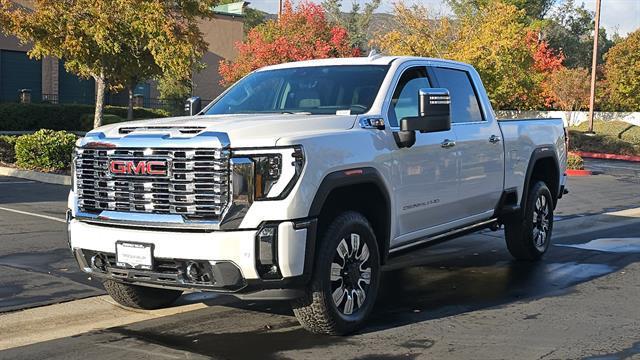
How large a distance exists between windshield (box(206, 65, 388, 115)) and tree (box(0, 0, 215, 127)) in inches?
384

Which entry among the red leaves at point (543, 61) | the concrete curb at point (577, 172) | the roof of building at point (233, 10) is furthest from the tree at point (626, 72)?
the roof of building at point (233, 10)

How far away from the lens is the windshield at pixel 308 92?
6176 millimetres

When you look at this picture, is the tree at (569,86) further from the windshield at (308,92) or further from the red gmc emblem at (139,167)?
the red gmc emblem at (139,167)

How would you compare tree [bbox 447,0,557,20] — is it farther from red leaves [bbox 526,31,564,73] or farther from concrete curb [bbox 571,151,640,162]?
concrete curb [bbox 571,151,640,162]

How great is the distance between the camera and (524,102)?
4106 cm

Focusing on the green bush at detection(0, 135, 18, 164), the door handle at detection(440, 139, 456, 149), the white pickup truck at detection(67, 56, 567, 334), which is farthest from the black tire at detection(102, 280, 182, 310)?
the green bush at detection(0, 135, 18, 164)

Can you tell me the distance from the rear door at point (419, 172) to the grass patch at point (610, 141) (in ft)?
99.7

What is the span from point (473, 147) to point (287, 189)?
111 inches

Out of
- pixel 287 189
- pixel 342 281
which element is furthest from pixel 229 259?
pixel 342 281

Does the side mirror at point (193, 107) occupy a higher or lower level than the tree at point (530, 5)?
lower

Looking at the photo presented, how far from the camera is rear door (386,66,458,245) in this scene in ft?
19.6

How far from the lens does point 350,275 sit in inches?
215

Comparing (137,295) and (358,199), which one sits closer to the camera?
(358,199)

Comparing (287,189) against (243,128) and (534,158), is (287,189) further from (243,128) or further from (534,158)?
(534,158)
